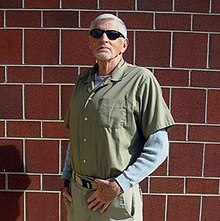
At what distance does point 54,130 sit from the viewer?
2482 mm

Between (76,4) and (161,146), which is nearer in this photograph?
(161,146)

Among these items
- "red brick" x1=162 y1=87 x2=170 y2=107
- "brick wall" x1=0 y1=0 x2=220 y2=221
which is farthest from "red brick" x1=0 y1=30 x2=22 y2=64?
"red brick" x1=162 y1=87 x2=170 y2=107

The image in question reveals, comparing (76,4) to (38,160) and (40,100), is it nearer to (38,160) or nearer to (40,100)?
(40,100)

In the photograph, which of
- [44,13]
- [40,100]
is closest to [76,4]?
[44,13]

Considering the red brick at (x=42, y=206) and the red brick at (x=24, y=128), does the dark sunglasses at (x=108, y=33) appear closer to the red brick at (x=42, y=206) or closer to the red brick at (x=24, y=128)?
the red brick at (x=24, y=128)

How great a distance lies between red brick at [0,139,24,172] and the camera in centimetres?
251

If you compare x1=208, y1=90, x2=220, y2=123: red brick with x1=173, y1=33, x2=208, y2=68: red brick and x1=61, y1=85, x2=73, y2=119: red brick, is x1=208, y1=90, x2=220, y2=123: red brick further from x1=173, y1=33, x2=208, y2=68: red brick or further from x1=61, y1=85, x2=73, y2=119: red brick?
x1=61, y1=85, x2=73, y2=119: red brick

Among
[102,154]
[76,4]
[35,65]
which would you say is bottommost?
[102,154]

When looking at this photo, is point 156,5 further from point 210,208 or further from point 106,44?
→ point 210,208

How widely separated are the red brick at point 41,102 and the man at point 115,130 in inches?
24.7

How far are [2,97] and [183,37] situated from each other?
3.55ft

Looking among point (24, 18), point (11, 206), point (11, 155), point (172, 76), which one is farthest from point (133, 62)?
point (11, 206)

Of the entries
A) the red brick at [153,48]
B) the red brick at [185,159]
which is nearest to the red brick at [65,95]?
the red brick at [153,48]

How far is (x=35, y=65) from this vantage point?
2.45 meters
